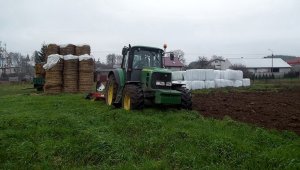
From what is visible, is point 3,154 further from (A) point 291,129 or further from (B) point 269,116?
(B) point 269,116

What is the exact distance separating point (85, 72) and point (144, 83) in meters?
9.93

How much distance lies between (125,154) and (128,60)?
6876mm

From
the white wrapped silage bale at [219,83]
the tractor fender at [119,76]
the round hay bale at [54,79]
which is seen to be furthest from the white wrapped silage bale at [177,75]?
the tractor fender at [119,76]

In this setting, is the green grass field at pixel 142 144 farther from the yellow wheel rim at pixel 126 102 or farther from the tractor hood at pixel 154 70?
the tractor hood at pixel 154 70

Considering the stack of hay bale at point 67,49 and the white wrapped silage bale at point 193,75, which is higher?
the stack of hay bale at point 67,49

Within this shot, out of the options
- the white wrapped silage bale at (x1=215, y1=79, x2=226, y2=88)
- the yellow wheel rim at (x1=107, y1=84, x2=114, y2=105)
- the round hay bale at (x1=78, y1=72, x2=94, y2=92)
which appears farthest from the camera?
the white wrapped silage bale at (x1=215, y1=79, x2=226, y2=88)

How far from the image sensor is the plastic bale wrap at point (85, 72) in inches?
870

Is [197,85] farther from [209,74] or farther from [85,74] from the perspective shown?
[85,74]

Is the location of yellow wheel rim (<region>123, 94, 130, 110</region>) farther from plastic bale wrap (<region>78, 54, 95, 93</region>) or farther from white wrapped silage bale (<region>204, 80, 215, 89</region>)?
white wrapped silage bale (<region>204, 80, 215, 89</region>)

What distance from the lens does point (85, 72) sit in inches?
876

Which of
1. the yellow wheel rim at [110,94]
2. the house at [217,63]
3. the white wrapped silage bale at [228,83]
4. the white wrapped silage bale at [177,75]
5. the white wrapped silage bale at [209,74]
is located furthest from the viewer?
the house at [217,63]

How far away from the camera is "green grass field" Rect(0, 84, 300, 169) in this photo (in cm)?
669

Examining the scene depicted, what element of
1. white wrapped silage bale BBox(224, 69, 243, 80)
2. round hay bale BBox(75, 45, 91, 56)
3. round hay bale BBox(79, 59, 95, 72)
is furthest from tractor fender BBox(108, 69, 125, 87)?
white wrapped silage bale BBox(224, 69, 243, 80)

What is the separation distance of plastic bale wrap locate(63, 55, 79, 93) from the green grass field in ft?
38.3
